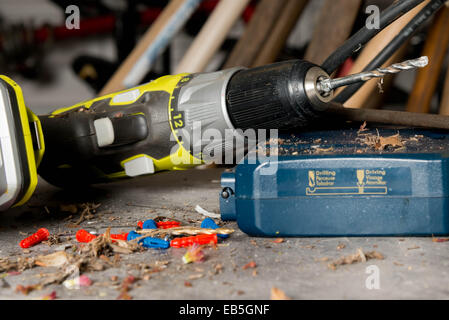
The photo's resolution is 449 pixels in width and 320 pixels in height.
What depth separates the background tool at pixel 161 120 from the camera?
965 mm

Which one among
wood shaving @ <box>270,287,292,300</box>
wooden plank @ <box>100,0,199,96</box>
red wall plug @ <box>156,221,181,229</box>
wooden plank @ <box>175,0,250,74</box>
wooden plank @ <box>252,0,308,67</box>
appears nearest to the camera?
wood shaving @ <box>270,287,292,300</box>

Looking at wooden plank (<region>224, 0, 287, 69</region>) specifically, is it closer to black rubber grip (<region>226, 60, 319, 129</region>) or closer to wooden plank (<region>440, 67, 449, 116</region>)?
wooden plank (<region>440, 67, 449, 116</region>)

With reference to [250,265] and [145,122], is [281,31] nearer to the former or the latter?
Result: [145,122]

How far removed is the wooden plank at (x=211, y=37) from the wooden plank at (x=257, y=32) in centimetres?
31

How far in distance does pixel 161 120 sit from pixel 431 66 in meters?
1.13

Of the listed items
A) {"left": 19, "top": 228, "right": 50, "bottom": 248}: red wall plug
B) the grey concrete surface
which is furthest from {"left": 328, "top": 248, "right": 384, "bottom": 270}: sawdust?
{"left": 19, "top": 228, "right": 50, "bottom": 248}: red wall plug

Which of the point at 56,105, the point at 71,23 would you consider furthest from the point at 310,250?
the point at 56,105

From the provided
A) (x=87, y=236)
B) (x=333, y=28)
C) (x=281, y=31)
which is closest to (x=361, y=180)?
(x=87, y=236)

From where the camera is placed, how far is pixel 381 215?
0.82m

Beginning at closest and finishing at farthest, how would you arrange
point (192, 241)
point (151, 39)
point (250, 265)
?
1. point (250, 265)
2. point (192, 241)
3. point (151, 39)

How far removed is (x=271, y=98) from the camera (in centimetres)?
99

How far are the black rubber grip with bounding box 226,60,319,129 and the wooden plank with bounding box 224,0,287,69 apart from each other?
32.8 inches

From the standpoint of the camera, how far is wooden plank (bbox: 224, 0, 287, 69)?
188cm

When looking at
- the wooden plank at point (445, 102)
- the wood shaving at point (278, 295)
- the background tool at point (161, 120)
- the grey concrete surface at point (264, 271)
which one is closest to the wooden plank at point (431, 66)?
the wooden plank at point (445, 102)
